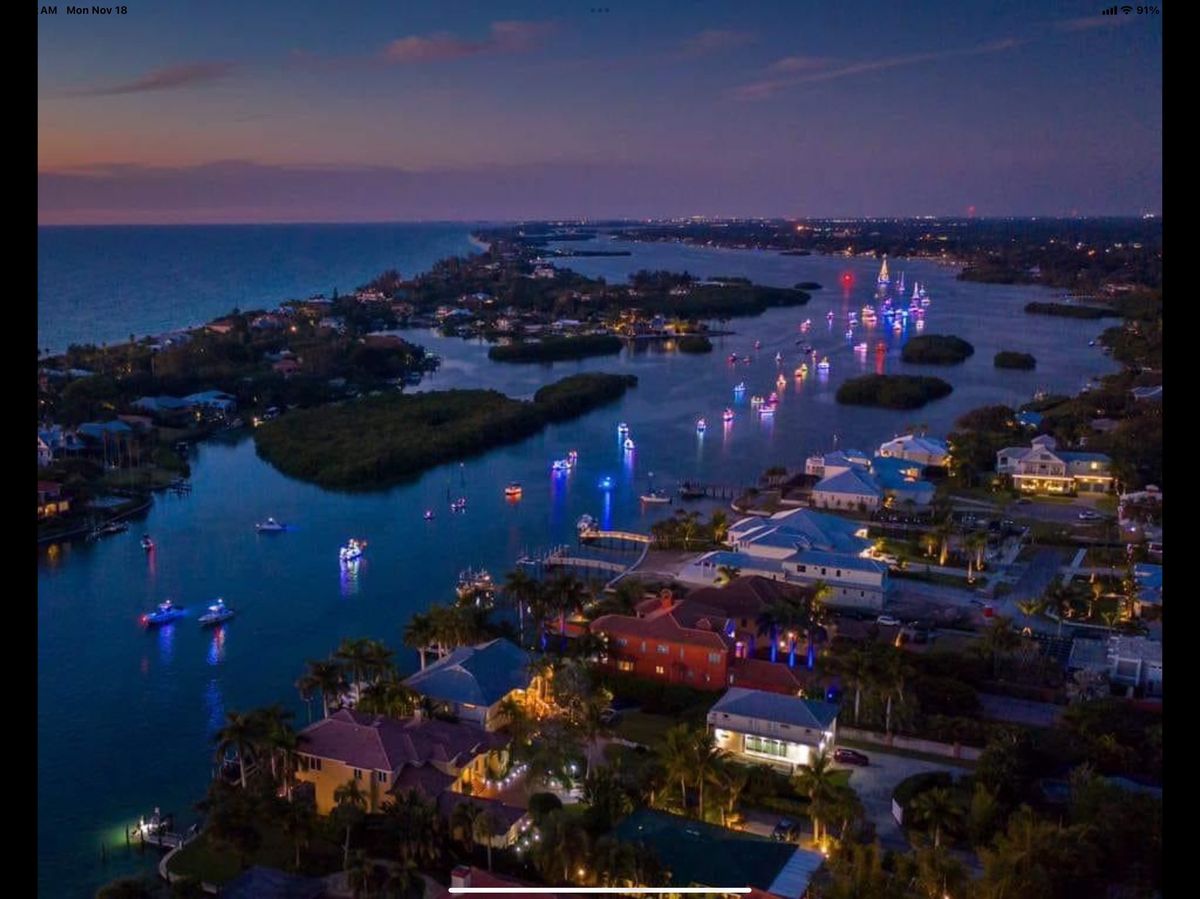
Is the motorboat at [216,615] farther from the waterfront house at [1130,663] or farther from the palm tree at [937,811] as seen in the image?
the waterfront house at [1130,663]

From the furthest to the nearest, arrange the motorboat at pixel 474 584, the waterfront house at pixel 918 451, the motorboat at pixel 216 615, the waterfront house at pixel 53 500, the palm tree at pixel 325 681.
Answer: the waterfront house at pixel 918 451
the waterfront house at pixel 53 500
the motorboat at pixel 474 584
the motorboat at pixel 216 615
the palm tree at pixel 325 681

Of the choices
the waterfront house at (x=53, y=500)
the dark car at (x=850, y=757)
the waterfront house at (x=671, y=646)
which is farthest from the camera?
the waterfront house at (x=53, y=500)

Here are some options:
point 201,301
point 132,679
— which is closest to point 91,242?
point 201,301

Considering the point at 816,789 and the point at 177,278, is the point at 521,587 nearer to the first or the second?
the point at 816,789

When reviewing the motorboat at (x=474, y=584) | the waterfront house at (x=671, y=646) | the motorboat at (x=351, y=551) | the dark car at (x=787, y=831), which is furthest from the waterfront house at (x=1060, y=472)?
the dark car at (x=787, y=831)
